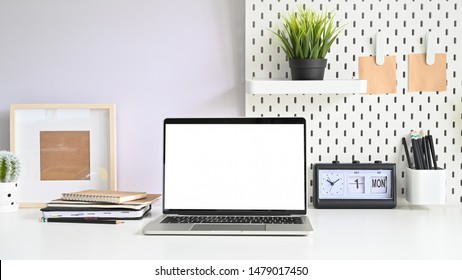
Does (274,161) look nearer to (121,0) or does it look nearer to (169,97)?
(169,97)

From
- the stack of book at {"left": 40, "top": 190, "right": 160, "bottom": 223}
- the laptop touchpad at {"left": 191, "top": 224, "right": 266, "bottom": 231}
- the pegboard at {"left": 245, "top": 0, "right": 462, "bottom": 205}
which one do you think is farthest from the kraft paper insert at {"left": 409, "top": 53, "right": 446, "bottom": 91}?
the stack of book at {"left": 40, "top": 190, "right": 160, "bottom": 223}

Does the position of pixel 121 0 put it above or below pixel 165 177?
above

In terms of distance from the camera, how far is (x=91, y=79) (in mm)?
1930

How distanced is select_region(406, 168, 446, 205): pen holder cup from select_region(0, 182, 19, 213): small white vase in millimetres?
1162

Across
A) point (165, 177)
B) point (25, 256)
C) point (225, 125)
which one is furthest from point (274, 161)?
point (25, 256)

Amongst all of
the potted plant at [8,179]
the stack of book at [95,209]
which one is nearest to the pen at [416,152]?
the stack of book at [95,209]

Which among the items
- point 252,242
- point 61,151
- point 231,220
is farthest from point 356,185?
point 61,151

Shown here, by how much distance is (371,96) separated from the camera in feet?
6.23

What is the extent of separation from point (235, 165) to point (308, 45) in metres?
0.41

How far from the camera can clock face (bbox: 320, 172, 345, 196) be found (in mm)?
1851

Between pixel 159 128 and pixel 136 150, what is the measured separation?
0.10m

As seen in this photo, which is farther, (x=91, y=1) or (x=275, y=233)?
(x=91, y=1)

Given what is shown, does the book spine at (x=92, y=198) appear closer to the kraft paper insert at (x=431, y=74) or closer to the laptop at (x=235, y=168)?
the laptop at (x=235, y=168)

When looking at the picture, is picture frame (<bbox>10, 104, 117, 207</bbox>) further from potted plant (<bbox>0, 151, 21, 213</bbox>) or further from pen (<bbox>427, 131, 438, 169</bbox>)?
pen (<bbox>427, 131, 438, 169</bbox>)
